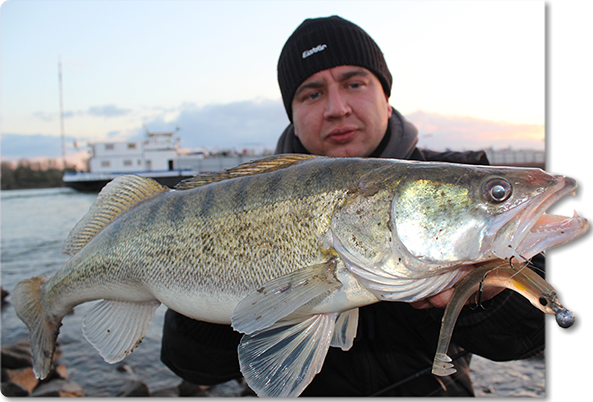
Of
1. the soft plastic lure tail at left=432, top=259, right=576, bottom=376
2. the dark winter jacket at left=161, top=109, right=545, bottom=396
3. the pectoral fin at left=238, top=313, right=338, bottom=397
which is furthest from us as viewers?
the dark winter jacket at left=161, top=109, right=545, bottom=396

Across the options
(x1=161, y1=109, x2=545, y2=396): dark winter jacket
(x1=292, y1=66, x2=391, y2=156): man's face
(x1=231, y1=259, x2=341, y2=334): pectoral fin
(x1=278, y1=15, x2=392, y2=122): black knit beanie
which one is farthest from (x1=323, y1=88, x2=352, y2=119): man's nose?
(x1=231, y1=259, x2=341, y2=334): pectoral fin

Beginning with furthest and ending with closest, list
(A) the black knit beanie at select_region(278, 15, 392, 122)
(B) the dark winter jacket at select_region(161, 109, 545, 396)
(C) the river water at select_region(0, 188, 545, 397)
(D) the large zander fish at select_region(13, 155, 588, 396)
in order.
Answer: (C) the river water at select_region(0, 188, 545, 397) → (A) the black knit beanie at select_region(278, 15, 392, 122) → (B) the dark winter jacket at select_region(161, 109, 545, 396) → (D) the large zander fish at select_region(13, 155, 588, 396)

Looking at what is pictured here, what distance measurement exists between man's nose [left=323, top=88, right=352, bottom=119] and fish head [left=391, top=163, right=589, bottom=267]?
1587 millimetres

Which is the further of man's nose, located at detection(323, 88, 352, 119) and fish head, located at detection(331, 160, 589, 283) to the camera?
man's nose, located at detection(323, 88, 352, 119)

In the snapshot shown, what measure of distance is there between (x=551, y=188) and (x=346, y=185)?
29.3 inches

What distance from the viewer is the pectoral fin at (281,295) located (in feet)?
4.66

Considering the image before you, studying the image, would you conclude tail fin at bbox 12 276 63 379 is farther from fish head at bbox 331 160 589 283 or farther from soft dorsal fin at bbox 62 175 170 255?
fish head at bbox 331 160 589 283

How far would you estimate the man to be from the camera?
226 cm

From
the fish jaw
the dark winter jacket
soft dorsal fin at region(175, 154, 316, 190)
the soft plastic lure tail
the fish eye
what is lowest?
the dark winter jacket

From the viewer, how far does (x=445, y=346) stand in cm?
130

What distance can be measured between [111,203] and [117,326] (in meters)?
0.78

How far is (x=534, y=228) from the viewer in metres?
1.20

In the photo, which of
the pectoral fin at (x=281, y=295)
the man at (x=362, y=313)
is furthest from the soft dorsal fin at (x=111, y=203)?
the pectoral fin at (x=281, y=295)

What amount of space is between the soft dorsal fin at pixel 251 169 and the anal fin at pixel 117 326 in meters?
0.81
